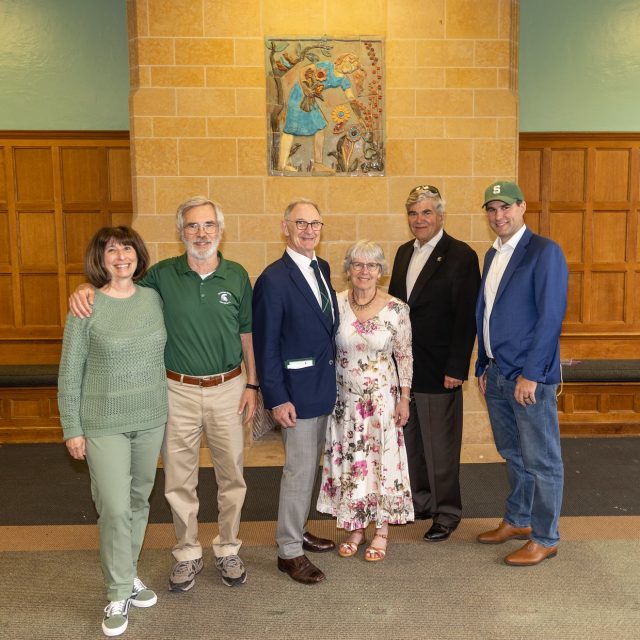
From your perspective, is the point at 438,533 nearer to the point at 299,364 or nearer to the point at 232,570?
the point at 232,570

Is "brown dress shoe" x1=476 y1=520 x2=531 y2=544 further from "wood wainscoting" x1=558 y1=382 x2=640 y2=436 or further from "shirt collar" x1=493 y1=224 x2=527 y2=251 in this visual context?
"wood wainscoting" x1=558 y1=382 x2=640 y2=436

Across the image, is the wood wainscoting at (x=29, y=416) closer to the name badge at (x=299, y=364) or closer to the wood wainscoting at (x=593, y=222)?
the name badge at (x=299, y=364)

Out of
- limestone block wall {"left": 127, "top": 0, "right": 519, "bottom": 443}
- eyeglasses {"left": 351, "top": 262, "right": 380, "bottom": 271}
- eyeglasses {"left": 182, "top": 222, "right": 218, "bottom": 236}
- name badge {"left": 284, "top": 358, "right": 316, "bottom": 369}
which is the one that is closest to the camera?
eyeglasses {"left": 182, "top": 222, "right": 218, "bottom": 236}

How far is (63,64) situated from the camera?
5.77m

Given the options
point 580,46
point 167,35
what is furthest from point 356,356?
point 580,46

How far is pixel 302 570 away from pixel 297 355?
1008mm

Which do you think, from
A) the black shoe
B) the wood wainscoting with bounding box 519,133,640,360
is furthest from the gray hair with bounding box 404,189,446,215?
the wood wainscoting with bounding box 519,133,640,360

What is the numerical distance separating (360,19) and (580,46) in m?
2.22

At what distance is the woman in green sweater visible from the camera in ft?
8.60

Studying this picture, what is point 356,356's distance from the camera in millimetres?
3129

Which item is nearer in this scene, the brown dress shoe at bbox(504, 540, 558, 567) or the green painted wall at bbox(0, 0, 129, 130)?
the brown dress shoe at bbox(504, 540, 558, 567)

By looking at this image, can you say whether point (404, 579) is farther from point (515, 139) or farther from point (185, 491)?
point (515, 139)

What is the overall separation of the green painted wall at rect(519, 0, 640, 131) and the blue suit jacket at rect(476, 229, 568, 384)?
3.30 metres

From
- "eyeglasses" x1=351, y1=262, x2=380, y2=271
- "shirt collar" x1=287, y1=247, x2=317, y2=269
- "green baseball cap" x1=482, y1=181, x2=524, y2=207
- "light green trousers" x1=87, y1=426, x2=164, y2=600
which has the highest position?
"green baseball cap" x1=482, y1=181, x2=524, y2=207
